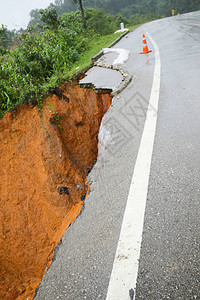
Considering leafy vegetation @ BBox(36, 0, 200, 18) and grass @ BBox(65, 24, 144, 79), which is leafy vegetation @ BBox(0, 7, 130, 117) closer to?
grass @ BBox(65, 24, 144, 79)

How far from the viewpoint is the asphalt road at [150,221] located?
1.29 m

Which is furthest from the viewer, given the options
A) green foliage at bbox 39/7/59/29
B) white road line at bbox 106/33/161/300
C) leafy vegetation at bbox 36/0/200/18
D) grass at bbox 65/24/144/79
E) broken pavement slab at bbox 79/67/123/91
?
leafy vegetation at bbox 36/0/200/18

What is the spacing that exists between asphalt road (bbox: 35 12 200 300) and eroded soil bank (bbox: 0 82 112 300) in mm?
1963

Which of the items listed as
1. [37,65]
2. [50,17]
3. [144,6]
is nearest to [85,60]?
[37,65]

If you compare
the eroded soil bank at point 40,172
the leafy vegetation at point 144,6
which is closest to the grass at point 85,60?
the eroded soil bank at point 40,172

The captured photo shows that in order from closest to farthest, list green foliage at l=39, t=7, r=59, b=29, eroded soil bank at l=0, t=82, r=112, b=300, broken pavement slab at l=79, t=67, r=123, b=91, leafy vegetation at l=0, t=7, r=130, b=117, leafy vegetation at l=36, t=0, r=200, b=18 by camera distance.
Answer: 1. eroded soil bank at l=0, t=82, r=112, b=300
2. broken pavement slab at l=79, t=67, r=123, b=91
3. leafy vegetation at l=0, t=7, r=130, b=117
4. green foliage at l=39, t=7, r=59, b=29
5. leafy vegetation at l=36, t=0, r=200, b=18

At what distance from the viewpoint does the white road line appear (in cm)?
127

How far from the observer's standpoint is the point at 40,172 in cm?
510

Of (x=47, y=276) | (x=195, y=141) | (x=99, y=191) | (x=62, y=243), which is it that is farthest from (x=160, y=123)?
(x=47, y=276)

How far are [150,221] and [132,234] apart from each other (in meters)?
0.20

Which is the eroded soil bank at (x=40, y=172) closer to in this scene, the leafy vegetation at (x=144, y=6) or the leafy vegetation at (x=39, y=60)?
the leafy vegetation at (x=39, y=60)

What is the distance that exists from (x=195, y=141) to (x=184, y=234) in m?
1.35

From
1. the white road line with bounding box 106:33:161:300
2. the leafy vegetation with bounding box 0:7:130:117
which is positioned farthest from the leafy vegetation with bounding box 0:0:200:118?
the white road line with bounding box 106:33:161:300

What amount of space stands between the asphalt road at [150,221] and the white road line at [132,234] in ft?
0.13
